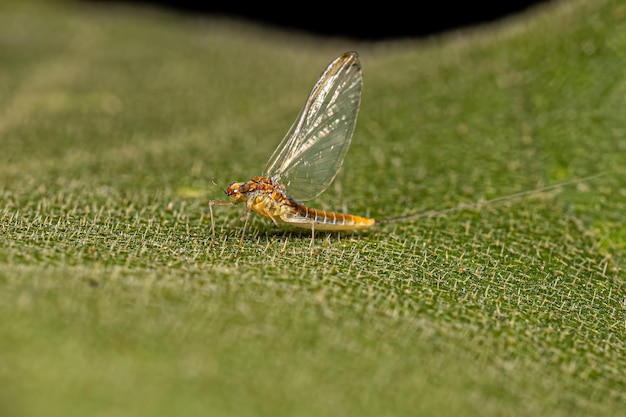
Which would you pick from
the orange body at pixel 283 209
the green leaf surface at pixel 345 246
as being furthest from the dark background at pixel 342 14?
the orange body at pixel 283 209

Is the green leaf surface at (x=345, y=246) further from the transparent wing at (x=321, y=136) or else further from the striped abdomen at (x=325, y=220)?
the transparent wing at (x=321, y=136)

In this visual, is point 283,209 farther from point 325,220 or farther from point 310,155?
point 310,155

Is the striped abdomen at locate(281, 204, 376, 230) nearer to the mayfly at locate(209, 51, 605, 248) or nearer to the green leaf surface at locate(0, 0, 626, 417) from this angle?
the mayfly at locate(209, 51, 605, 248)

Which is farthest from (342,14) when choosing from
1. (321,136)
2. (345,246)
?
(345,246)

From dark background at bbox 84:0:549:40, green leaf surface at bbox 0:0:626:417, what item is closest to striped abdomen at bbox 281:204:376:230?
green leaf surface at bbox 0:0:626:417

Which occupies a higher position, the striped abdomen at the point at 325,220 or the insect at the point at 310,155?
the insect at the point at 310,155

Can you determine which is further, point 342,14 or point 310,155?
point 342,14

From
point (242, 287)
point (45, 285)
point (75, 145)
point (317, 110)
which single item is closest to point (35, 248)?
point (45, 285)

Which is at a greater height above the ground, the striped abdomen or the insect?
the insect
